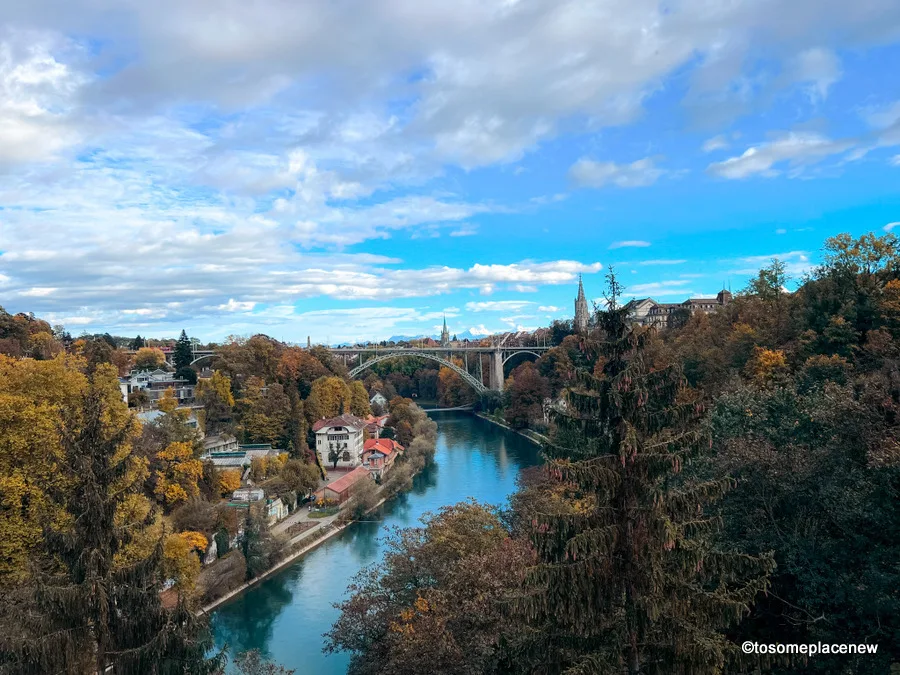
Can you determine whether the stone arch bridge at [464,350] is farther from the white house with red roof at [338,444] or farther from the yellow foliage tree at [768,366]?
the yellow foliage tree at [768,366]

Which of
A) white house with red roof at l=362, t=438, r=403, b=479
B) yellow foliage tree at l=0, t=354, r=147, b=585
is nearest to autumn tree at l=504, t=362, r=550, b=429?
white house with red roof at l=362, t=438, r=403, b=479

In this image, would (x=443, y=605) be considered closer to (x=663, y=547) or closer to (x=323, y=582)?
(x=663, y=547)

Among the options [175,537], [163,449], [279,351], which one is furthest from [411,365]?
[175,537]

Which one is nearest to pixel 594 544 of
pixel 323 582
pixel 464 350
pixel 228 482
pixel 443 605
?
pixel 443 605

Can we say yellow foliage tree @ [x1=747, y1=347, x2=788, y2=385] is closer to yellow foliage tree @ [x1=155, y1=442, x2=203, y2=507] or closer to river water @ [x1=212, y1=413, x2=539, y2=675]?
river water @ [x1=212, y1=413, x2=539, y2=675]

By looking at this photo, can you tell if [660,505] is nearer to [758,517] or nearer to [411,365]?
[758,517]

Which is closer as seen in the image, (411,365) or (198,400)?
(198,400)
